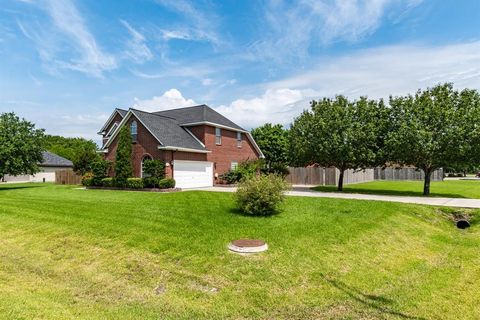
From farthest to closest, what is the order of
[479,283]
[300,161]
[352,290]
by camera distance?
[300,161] → [479,283] → [352,290]

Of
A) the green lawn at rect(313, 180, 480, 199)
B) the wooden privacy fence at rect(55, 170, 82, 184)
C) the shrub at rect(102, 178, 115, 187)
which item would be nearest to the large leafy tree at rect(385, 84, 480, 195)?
the green lawn at rect(313, 180, 480, 199)

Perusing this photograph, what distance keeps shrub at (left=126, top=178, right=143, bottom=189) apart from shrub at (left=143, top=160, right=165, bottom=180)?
0.82m

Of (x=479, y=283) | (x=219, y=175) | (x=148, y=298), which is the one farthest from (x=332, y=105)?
(x=148, y=298)

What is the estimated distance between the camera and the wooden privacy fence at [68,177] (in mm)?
34562

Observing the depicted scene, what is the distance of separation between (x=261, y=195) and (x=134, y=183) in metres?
14.8

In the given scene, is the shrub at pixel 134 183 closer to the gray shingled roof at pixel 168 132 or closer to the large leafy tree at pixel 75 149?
the gray shingled roof at pixel 168 132

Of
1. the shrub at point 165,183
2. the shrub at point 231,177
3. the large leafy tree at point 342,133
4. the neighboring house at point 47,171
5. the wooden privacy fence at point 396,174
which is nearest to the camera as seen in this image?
the large leafy tree at point 342,133

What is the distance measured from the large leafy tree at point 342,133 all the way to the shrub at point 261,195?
11817mm

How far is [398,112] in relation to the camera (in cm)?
2056

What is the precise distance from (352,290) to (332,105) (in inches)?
734

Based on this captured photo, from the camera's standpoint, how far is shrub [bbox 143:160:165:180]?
22.9 meters

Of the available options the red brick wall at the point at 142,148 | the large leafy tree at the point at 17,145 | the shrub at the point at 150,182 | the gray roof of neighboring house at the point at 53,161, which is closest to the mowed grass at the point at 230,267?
the shrub at the point at 150,182

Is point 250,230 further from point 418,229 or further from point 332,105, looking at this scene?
point 332,105

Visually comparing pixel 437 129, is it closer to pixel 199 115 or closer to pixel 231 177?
pixel 231 177
